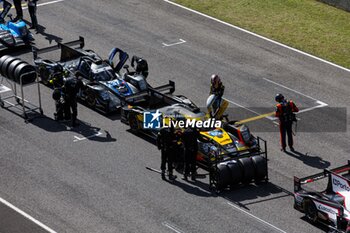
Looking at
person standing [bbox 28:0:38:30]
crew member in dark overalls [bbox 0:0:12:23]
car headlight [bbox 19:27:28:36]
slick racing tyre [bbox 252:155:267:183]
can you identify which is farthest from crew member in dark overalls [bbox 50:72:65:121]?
person standing [bbox 28:0:38:30]

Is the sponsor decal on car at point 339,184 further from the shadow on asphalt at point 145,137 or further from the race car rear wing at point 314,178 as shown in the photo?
the shadow on asphalt at point 145,137

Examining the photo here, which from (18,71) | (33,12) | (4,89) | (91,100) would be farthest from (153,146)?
(33,12)

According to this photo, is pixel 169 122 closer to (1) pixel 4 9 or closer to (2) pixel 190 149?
(2) pixel 190 149

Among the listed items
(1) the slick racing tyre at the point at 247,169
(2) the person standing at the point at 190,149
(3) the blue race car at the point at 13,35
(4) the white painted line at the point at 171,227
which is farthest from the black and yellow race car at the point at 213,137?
(3) the blue race car at the point at 13,35

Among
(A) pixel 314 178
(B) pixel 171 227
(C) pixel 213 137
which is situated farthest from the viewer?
(C) pixel 213 137

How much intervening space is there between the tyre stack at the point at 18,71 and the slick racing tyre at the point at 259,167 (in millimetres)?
9928

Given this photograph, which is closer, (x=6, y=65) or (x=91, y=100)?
(x=6, y=65)

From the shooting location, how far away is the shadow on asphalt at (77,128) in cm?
3206

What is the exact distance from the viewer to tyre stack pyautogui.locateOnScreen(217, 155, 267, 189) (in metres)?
27.7

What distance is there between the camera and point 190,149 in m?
28.3

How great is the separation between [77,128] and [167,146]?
5.78m

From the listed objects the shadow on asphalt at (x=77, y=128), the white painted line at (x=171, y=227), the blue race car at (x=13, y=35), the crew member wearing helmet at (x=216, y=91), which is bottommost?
the shadow on asphalt at (x=77, y=128)

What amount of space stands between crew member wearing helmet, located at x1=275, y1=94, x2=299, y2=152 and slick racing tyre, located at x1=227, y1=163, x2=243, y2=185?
3.71 m

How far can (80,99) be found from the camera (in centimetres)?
3544
